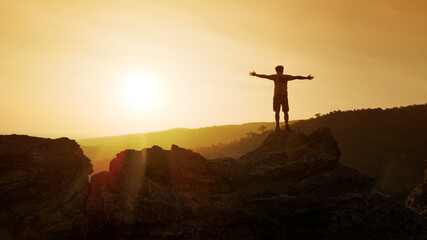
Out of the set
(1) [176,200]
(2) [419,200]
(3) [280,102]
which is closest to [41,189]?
(1) [176,200]

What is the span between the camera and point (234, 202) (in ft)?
42.0

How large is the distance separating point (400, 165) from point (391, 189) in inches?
387

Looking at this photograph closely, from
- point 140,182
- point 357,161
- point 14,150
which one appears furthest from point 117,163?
point 357,161

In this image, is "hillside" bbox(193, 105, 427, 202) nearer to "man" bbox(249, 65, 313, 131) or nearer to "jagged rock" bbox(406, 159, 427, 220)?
"jagged rock" bbox(406, 159, 427, 220)

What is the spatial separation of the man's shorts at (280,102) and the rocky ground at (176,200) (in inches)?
180

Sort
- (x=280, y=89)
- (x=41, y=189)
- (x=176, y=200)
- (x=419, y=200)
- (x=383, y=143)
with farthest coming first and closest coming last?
(x=383, y=143) → (x=419, y=200) → (x=280, y=89) → (x=176, y=200) → (x=41, y=189)

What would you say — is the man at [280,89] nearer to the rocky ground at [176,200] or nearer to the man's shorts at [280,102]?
the man's shorts at [280,102]

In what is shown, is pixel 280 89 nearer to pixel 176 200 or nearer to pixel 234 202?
pixel 234 202

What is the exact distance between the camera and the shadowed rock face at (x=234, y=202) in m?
11.3

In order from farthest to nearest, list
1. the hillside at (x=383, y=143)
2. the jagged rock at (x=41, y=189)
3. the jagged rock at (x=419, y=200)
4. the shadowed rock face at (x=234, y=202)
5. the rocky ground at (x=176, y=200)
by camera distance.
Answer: the hillside at (x=383, y=143) < the jagged rock at (x=419, y=200) < the shadowed rock face at (x=234, y=202) < the rocky ground at (x=176, y=200) < the jagged rock at (x=41, y=189)

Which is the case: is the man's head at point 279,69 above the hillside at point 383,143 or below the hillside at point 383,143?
above

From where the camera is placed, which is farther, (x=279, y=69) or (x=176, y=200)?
(x=279, y=69)

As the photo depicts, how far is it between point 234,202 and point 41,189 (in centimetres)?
627

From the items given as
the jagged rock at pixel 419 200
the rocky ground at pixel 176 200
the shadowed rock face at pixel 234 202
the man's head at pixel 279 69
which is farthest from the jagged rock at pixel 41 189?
the jagged rock at pixel 419 200
